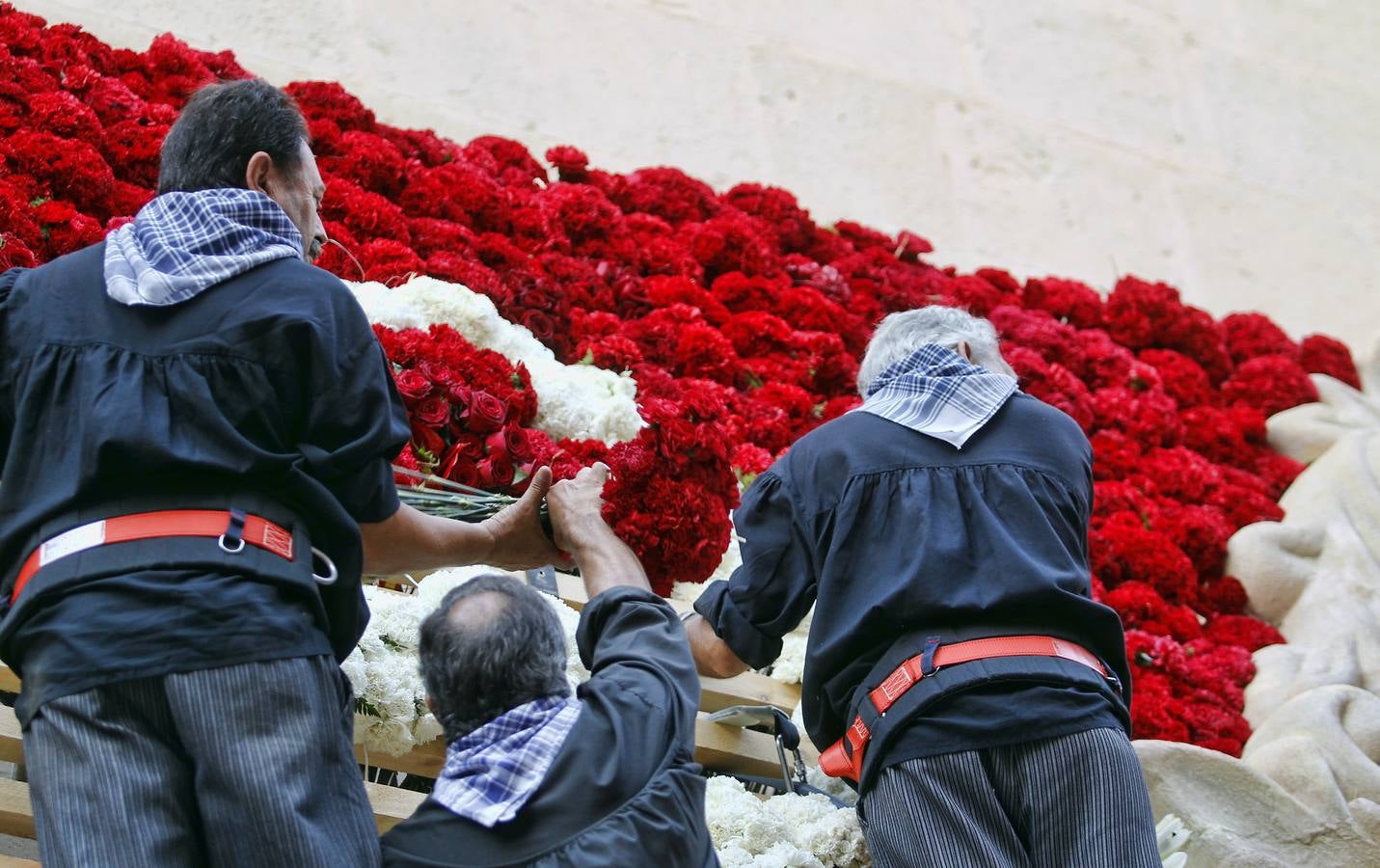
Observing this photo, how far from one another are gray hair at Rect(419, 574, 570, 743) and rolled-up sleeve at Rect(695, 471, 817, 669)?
0.71 meters

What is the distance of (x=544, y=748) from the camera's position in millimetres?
1863

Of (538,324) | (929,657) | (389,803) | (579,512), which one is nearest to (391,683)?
(389,803)

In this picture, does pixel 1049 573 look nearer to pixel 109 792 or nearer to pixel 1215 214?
pixel 109 792

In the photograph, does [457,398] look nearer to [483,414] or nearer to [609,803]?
[483,414]

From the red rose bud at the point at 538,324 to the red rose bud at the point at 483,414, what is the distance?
69 centimetres

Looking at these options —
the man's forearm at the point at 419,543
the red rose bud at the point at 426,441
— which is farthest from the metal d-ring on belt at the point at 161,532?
the red rose bud at the point at 426,441

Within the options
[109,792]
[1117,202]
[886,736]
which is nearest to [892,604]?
[886,736]

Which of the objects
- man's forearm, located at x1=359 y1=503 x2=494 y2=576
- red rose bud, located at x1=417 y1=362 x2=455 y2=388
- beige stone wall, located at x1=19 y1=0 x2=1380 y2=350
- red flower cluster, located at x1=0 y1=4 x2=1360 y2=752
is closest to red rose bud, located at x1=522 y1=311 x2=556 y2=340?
red flower cluster, located at x1=0 y1=4 x2=1360 y2=752

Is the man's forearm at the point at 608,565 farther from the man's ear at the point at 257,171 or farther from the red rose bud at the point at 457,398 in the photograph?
the red rose bud at the point at 457,398

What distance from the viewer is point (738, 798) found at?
292 centimetres

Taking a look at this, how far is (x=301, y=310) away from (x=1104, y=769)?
129 cm

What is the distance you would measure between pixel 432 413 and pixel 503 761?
1494mm

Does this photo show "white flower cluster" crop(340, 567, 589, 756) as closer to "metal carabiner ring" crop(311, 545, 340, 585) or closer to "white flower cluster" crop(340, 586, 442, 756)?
"white flower cluster" crop(340, 586, 442, 756)

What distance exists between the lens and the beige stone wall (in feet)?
20.8
